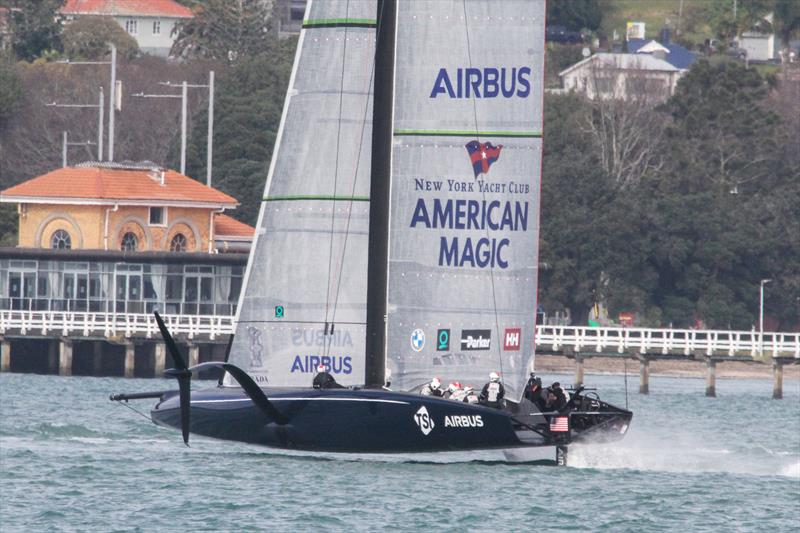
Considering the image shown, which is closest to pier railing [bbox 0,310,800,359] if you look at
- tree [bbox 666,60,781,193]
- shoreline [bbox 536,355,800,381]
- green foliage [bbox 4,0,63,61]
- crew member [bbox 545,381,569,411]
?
shoreline [bbox 536,355,800,381]

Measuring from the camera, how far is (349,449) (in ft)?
A: 107

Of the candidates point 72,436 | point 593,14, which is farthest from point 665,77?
point 72,436

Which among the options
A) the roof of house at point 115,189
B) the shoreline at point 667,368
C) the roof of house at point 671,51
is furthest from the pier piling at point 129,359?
the roof of house at point 671,51

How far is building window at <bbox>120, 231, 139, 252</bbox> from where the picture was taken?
238ft

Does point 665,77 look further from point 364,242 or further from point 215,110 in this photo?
point 364,242

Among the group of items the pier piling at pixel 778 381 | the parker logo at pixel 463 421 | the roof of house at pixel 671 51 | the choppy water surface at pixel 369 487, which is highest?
the roof of house at pixel 671 51

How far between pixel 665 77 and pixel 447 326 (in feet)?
334

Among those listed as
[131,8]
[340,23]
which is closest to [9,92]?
[131,8]

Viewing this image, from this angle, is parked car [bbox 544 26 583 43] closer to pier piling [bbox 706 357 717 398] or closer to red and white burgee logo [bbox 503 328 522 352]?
pier piling [bbox 706 357 717 398]

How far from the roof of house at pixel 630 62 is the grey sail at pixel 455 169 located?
89.5m

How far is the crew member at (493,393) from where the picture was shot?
33.1m

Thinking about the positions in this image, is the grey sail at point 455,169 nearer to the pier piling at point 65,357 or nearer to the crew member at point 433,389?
the crew member at point 433,389

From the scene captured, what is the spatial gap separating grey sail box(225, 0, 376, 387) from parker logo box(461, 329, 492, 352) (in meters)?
1.67

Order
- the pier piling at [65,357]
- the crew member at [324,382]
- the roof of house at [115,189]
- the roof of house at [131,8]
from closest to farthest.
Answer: the crew member at [324,382] → the pier piling at [65,357] → the roof of house at [115,189] → the roof of house at [131,8]
